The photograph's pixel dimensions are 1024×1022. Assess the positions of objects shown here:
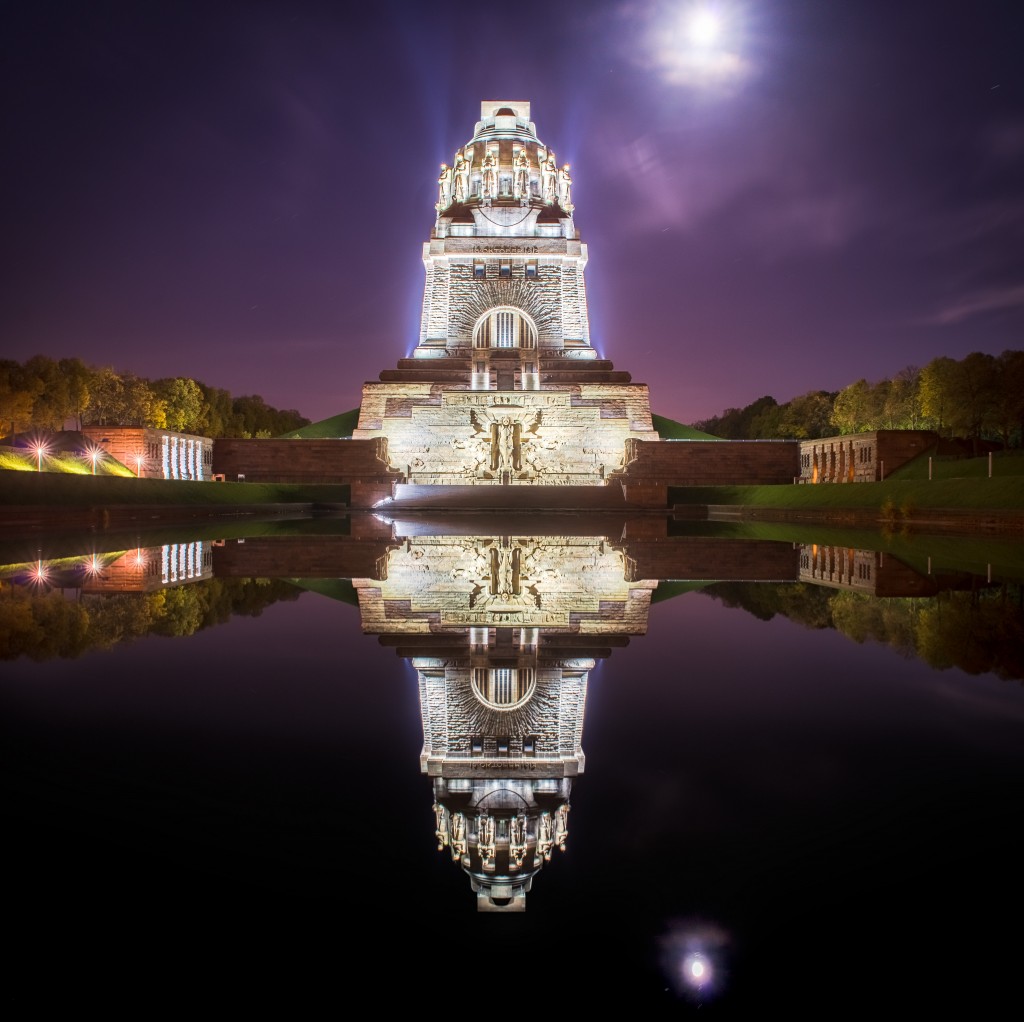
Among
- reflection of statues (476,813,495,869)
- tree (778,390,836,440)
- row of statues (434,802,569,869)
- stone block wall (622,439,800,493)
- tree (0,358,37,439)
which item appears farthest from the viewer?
tree (778,390,836,440)

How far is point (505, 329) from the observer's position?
48469 millimetres

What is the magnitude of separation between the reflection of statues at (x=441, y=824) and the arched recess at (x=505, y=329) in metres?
46.3

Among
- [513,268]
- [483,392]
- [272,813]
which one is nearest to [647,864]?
[272,813]

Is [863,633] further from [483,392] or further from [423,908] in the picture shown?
[483,392]

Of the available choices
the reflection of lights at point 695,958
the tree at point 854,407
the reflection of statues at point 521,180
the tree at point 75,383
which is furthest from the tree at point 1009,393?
the tree at point 75,383

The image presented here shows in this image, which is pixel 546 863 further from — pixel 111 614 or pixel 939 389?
pixel 939 389

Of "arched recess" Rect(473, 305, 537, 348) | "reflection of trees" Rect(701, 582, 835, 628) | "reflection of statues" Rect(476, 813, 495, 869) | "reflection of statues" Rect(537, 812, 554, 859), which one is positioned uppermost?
"arched recess" Rect(473, 305, 537, 348)

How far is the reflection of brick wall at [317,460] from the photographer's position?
131 feet

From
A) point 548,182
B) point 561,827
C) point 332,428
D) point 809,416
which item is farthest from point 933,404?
point 561,827

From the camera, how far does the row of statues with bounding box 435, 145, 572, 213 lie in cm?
5031

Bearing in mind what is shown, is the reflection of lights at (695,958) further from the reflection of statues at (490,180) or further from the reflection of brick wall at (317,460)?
the reflection of statues at (490,180)

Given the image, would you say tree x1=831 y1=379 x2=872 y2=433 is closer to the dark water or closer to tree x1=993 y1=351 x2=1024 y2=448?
tree x1=993 y1=351 x2=1024 y2=448

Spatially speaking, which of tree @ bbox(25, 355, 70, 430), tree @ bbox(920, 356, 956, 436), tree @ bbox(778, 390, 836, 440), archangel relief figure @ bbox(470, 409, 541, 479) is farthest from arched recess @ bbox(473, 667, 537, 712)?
tree @ bbox(778, 390, 836, 440)

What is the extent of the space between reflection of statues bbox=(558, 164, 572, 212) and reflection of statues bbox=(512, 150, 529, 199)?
218cm
